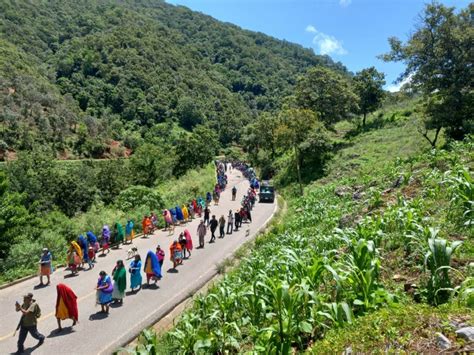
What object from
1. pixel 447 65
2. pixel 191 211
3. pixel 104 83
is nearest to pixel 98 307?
pixel 191 211

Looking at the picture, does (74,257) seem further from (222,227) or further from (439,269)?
(439,269)

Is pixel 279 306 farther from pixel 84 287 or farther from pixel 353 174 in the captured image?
pixel 353 174

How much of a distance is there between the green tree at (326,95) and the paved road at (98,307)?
29064 millimetres

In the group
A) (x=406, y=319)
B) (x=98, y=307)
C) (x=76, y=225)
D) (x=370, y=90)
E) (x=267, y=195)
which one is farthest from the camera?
(x=370, y=90)

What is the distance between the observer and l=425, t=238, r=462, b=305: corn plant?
14.7 ft

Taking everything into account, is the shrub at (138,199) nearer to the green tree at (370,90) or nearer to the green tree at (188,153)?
the green tree at (188,153)

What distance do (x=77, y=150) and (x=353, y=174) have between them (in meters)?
61.6

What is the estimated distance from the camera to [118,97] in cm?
11469

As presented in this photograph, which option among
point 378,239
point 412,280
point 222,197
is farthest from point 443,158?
point 222,197

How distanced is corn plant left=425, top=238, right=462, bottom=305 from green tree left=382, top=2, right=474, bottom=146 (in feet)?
54.8

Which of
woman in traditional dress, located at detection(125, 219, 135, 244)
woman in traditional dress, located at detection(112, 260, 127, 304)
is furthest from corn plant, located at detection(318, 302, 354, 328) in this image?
woman in traditional dress, located at detection(125, 219, 135, 244)

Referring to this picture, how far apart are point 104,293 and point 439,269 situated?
839cm

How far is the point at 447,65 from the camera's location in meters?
19.7

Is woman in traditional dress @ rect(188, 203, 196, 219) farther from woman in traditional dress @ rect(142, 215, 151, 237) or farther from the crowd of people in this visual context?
woman in traditional dress @ rect(142, 215, 151, 237)
